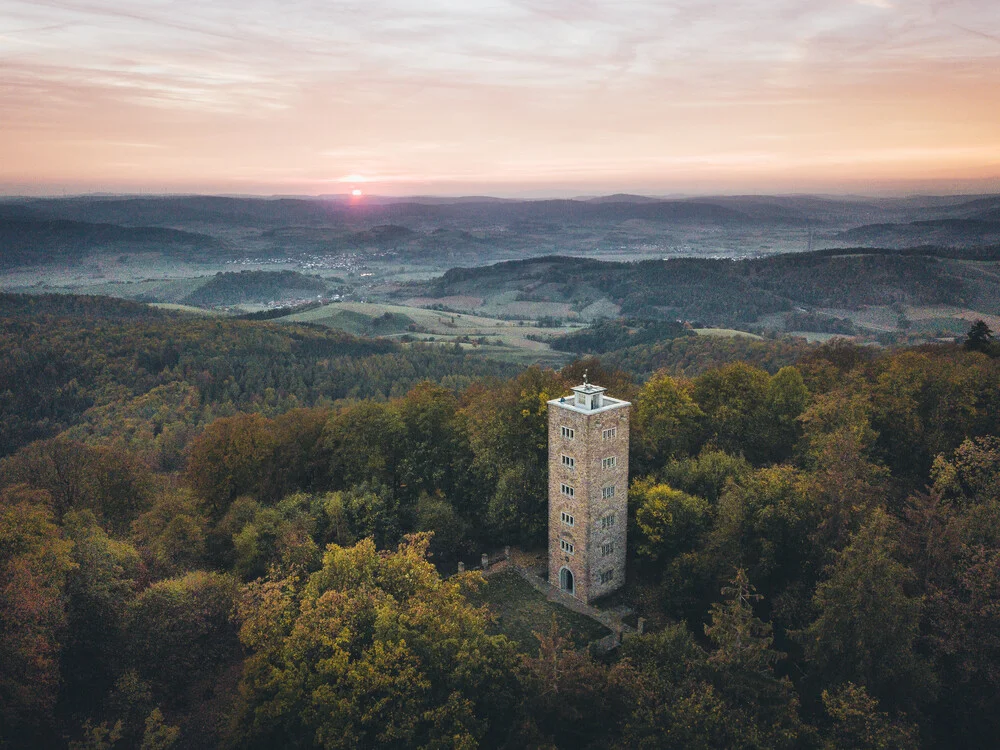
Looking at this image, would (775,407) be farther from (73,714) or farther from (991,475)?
(73,714)

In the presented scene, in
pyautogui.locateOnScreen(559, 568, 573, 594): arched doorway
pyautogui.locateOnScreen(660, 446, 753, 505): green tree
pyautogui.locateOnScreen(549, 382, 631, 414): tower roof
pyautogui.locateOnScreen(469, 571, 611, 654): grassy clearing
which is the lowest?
pyautogui.locateOnScreen(469, 571, 611, 654): grassy clearing

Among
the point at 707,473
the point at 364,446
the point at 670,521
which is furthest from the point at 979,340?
the point at 364,446

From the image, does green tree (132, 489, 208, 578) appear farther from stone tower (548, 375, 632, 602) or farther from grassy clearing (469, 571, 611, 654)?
stone tower (548, 375, 632, 602)

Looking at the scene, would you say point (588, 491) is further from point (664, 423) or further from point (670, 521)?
point (664, 423)

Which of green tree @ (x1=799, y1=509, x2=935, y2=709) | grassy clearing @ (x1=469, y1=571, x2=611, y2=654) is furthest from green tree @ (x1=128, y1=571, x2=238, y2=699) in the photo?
green tree @ (x1=799, y1=509, x2=935, y2=709)

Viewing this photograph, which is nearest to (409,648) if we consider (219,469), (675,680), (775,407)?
(675,680)
